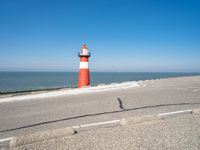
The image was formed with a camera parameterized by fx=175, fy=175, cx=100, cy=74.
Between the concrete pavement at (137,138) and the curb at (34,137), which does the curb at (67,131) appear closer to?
the curb at (34,137)

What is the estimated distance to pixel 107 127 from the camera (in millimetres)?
3307

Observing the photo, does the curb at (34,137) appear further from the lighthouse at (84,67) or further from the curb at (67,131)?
the lighthouse at (84,67)

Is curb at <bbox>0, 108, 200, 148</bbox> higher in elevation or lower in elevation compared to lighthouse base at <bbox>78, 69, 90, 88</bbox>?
lower

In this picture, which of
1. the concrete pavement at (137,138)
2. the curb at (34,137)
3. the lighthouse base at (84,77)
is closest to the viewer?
the concrete pavement at (137,138)

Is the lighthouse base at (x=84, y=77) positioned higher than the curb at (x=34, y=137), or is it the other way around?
the lighthouse base at (x=84, y=77)

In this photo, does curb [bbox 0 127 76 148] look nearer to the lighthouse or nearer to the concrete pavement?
the concrete pavement

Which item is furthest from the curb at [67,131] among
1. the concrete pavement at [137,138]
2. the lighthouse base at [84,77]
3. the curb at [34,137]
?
the lighthouse base at [84,77]

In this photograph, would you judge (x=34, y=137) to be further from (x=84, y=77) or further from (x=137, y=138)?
(x=84, y=77)

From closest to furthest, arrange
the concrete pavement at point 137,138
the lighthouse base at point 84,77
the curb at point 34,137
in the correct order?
the concrete pavement at point 137,138 < the curb at point 34,137 < the lighthouse base at point 84,77

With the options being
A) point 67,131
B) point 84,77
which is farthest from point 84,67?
point 67,131

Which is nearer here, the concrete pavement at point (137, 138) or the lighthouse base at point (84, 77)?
the concrete pavement at point (137, 138)

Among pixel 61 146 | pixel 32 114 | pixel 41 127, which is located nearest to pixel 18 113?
pixel 32 114

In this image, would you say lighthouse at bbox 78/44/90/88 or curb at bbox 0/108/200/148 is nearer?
curb at bbox 0/108/200/148

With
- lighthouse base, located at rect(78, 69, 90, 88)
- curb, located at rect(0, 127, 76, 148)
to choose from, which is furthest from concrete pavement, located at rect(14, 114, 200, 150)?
lighthouse base, located at rect(78, 69, 90, 88)
